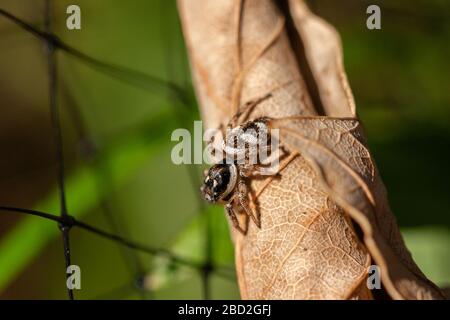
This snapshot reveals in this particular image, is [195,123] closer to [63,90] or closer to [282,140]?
[63,90]

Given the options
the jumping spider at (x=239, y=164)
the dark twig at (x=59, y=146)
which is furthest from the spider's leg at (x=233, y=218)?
the dark twig at (x=59, y=146)

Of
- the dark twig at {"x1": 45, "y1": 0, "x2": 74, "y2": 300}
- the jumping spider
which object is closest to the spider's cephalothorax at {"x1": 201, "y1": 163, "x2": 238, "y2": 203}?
the jumping spider

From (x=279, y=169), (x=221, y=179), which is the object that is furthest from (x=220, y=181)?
(x=279, y=169)

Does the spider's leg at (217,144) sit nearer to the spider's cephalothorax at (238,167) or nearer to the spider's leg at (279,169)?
the spider's cephalothorax at (238,167)

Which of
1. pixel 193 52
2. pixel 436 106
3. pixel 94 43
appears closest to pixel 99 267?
pixel 94 43
